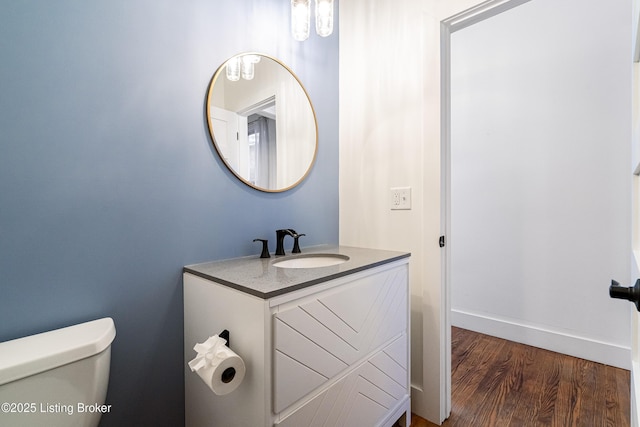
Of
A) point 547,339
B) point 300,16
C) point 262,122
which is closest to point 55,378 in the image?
point 262,122

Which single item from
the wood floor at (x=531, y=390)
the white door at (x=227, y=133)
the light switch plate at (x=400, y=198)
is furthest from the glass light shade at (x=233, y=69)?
the wood floor at (x=531, y=390)

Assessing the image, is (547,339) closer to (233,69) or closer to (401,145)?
(401,145)

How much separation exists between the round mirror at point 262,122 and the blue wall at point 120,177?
0.06 meters

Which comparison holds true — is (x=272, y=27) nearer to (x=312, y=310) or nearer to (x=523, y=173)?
(x=312, y=310)

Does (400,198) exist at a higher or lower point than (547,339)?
higher

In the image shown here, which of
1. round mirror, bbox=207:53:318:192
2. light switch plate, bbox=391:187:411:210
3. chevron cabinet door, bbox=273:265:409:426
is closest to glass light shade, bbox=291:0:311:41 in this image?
round mirror, bbox=207:53:318:192

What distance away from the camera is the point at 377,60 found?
157 cm

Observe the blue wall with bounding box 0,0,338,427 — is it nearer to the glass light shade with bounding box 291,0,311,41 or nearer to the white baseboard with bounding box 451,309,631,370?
the glass light shade with bounding box 291,0,311,41

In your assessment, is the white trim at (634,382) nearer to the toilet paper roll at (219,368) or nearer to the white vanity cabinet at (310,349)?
the white vanity cabinet at (310,349)

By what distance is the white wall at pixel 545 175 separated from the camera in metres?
1.79

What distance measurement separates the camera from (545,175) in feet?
6.64

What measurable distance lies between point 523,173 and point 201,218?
2.27m

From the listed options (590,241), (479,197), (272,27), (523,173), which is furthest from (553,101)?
(272,27)

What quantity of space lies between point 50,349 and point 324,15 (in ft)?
5.03
